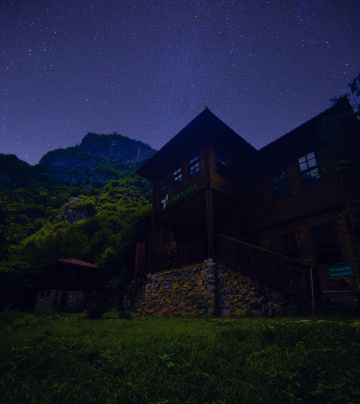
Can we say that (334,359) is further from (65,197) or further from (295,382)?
(65,197)

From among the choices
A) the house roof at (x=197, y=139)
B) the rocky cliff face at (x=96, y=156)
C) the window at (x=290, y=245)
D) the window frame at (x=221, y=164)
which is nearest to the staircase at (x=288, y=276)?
the window at (x=290, y=245)

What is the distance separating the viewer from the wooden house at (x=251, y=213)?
991 centimetres

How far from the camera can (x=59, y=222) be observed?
45906mm

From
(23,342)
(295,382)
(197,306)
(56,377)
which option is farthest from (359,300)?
(23,342)

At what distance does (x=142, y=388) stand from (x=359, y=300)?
8354 mm

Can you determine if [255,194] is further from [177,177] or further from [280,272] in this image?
[280,272]

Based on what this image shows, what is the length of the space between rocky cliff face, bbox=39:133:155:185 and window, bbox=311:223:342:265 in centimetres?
10829

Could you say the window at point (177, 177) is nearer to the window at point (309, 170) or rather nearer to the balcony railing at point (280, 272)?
the balcony railing at point (280, 272)

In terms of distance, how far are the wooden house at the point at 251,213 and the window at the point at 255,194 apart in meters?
0.06

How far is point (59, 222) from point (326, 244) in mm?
46513

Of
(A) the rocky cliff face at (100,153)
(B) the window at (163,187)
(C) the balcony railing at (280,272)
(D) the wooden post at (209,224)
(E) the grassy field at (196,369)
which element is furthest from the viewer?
(A) the rocky cliff face at (100,153)

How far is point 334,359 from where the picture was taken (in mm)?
3250

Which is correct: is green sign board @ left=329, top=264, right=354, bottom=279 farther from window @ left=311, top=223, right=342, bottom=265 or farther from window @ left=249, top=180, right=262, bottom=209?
window @ left=249, top=180, right=262, bottom=209

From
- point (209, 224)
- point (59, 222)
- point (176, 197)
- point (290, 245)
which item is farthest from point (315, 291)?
point (59, 222)
